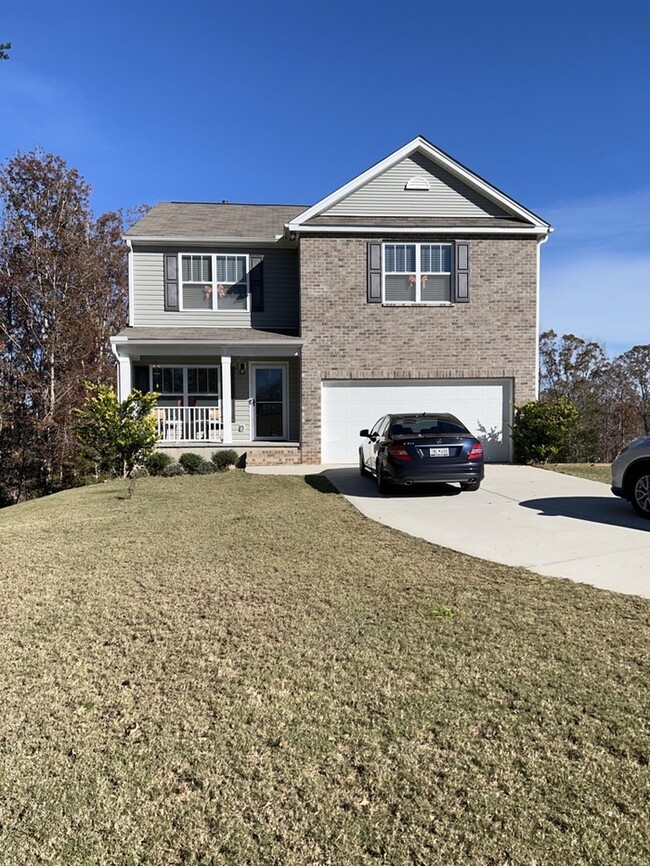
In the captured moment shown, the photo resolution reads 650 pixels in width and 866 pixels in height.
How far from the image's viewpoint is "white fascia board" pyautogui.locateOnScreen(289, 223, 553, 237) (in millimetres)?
14742

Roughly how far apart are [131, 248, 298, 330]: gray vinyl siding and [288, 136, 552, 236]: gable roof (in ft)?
5.99

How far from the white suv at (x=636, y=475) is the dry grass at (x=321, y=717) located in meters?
3.74

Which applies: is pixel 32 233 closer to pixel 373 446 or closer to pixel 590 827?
pixel 373 446

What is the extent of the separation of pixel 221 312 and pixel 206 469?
16.0 feet

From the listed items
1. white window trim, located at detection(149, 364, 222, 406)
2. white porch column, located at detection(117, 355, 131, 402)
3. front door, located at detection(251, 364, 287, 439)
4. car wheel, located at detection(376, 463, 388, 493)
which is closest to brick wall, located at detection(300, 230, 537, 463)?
front door, located at detection(251, 364, 287, 439)

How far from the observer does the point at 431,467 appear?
31.0 feet

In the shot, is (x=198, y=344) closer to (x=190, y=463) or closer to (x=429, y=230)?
(x=190, y=463)

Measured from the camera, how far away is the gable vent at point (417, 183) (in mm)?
15344

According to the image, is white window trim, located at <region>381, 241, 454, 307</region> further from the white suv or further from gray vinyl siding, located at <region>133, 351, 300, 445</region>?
the white suv

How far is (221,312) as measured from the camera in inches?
634

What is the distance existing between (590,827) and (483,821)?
40cm

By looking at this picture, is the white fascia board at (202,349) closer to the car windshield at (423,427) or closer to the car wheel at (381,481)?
the car windshield at (423,427)

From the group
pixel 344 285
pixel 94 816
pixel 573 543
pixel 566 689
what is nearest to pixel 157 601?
pixel 94 816

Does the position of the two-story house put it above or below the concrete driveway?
above
